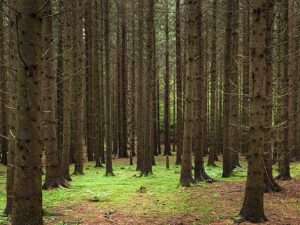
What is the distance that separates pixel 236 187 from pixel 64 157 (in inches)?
277

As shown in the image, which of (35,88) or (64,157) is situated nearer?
(35,88)

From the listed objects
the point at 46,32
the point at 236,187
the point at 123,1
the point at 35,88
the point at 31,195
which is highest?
the point at 123,1

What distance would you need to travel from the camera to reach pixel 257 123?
9148mm

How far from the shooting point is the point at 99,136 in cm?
2491

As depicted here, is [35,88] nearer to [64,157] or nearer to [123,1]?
[64,157]

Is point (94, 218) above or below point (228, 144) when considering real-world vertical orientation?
below

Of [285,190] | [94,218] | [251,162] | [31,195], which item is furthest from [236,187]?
[31,195]

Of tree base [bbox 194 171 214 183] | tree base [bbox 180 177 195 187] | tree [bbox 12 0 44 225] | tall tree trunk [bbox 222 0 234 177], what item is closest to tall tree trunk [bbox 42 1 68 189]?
tree base [bbox 180 177 195 187]

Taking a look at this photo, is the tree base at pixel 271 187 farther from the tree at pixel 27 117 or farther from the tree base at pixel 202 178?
the tree at pixel 27 117

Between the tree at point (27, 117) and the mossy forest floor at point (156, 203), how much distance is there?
3.06 metres

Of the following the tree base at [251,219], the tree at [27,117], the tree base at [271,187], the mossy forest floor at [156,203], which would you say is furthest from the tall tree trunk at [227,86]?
the tree at [27,117]

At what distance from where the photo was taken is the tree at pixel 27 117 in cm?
582

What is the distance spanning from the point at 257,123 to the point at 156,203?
4153mm

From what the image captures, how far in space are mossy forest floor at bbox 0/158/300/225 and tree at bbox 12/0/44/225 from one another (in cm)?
306
